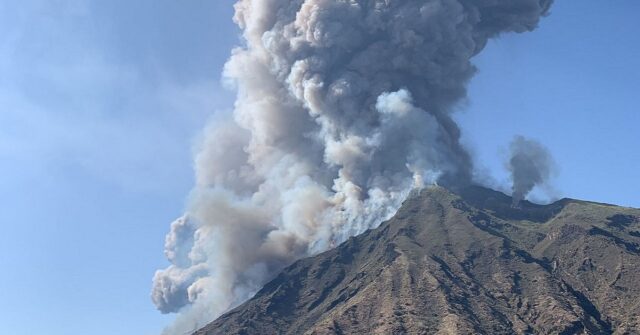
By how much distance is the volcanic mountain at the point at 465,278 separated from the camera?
109 meters

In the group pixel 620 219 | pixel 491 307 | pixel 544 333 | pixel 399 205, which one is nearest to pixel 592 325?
pixel 544 333

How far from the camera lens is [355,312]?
115 metres

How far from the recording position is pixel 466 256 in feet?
443

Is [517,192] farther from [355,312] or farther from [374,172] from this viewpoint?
[355,312]

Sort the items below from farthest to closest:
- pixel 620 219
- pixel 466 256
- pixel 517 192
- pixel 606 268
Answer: pixel 517 192 < pixel 620 219 < pixel 466 256 < pixel 606 268

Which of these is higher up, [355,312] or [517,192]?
[517,192]

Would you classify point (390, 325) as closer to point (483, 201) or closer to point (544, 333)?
point (544, 333)

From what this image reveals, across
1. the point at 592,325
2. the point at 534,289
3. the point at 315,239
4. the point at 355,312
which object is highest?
the point at 315,239

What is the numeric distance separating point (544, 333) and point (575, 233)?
38013 mm

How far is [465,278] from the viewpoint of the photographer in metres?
125

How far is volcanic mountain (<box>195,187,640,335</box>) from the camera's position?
109312 mm

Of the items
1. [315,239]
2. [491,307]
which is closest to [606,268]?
[491,307]

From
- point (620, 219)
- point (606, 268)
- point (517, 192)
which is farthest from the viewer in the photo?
point (517, 192)

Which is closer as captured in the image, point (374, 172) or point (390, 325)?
point (390, 325)
